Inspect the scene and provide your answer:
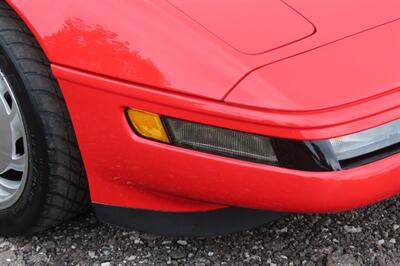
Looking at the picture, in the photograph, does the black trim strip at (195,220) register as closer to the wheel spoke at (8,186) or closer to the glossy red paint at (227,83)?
the glossy red paint at (227,83)

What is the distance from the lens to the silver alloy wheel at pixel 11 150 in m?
2.20

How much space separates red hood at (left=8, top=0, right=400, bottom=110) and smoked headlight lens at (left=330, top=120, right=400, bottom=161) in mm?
106

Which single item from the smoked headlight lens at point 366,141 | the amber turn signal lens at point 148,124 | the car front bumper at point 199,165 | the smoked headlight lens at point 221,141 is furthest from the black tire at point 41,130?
the smoked headlight lens at point 366,141

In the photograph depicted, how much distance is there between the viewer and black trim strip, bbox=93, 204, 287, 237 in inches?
80.4

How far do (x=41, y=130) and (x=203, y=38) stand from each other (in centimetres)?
64

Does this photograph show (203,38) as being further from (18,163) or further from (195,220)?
(18,163)

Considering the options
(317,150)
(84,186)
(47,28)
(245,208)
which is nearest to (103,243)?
(84,186)

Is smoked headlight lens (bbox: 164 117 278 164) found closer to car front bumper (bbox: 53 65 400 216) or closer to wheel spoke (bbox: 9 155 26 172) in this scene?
car front bumper (bbox: 53 65 400 216)

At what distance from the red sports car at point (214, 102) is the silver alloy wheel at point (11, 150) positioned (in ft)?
0.23

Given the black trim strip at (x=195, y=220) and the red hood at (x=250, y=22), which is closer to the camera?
the red hood at (x=250, y=22)

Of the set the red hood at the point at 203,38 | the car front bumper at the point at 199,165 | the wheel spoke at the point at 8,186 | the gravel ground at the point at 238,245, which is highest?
the red hood at the point at 203,38

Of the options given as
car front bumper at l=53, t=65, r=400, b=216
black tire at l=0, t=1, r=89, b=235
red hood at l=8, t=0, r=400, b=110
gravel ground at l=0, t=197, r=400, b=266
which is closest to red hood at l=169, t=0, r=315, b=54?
red hood at l=8, t=0, r=400, b=110

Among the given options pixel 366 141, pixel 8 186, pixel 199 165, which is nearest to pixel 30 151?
pixel 8 186

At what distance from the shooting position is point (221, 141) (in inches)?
70.5
